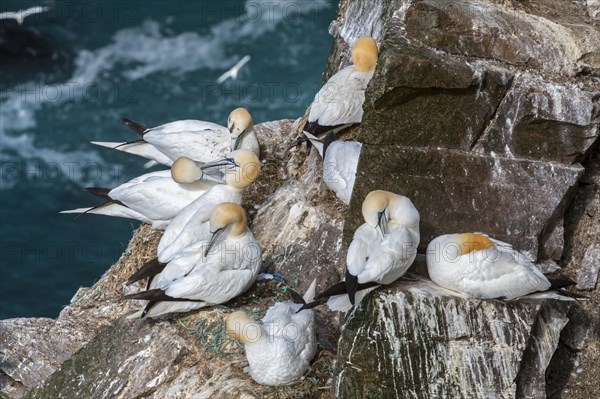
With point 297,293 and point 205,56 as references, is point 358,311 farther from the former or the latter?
point 205,56

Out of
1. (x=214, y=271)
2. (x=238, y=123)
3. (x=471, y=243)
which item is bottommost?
(x=214, y=271)

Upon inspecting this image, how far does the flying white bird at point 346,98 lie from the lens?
30.3 ft

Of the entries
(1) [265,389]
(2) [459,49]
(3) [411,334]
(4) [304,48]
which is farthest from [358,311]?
(4) [304,48]

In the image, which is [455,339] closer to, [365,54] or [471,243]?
[471,243]

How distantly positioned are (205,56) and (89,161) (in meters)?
3.78

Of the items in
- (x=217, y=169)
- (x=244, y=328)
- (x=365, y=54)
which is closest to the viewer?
(x=244, y=328)

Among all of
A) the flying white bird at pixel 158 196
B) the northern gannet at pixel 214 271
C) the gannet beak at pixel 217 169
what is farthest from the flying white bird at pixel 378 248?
the flying white bird at pixel 158 196

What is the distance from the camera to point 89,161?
60.4 feet

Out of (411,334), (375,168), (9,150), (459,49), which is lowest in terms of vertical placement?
(9,150)

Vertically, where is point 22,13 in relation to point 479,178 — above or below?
below

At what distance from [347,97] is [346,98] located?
0.07 ft

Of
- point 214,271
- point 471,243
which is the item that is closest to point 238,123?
point 214,271

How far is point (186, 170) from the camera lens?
29.1ft

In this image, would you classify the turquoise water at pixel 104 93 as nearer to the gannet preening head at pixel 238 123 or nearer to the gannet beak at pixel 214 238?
the gannet preening head at pixel 238 123
